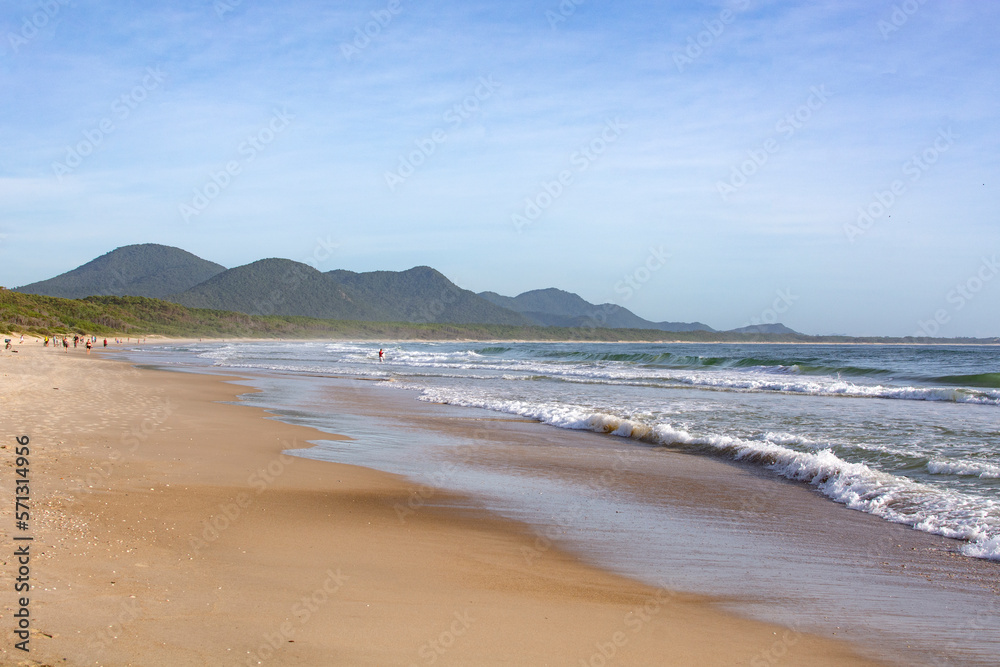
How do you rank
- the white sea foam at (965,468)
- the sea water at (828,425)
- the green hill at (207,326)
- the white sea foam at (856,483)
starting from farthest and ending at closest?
the green hill at (207,326) → the white sea foam at (965,468) → the sea water at (828,425) → the white sea foam at (856,483)

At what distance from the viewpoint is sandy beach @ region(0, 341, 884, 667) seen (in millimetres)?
3654

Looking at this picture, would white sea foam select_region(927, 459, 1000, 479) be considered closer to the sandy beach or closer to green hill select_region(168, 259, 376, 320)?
the sandy beach

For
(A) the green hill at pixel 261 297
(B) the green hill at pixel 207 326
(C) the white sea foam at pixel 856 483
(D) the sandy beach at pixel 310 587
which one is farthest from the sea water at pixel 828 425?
(A) the green hill at pixel 261 297

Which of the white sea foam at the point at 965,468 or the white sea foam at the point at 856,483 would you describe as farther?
the white sea foam at the point at 965,468

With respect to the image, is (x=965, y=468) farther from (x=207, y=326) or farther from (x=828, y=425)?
(x=207, y=326)

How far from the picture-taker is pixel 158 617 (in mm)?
3814

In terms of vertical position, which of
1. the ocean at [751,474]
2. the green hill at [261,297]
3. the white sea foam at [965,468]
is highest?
the green hill at [261,297]

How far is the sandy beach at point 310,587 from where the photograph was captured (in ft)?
12.0

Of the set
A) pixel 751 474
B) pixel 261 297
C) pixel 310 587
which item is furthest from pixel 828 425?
pixel 261 297

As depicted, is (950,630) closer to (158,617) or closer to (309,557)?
(309,557)

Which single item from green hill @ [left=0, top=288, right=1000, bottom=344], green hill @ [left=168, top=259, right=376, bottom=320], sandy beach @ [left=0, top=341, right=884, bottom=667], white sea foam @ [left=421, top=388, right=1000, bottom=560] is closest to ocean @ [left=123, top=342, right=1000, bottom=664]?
white sea foam @ [left=421, top=388, right=1000, bottom=560]

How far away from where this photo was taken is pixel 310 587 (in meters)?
4.54

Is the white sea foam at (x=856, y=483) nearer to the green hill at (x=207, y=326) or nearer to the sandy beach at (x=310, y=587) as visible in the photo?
the sandy beach at (x=310, y=587)

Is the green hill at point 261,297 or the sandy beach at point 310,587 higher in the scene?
the green hill at point 261,297
